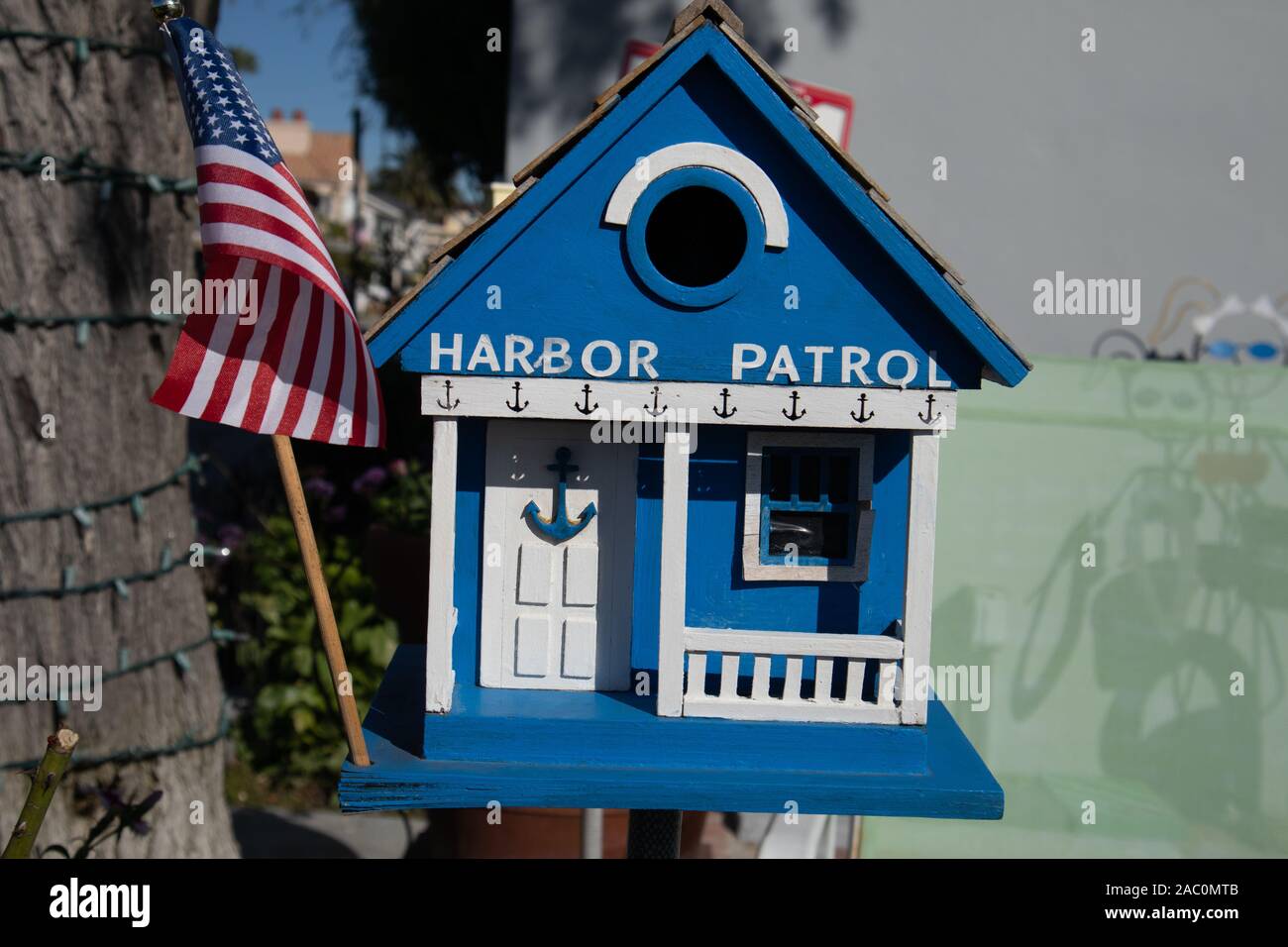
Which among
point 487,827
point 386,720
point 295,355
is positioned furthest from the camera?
point 487,827

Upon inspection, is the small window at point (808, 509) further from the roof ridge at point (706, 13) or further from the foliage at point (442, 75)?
the foliage at point (442, 75)

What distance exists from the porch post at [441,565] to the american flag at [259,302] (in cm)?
16

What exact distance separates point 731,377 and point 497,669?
0.94m

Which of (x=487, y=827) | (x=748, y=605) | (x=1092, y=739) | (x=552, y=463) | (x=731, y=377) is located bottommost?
(x=487, y=827)

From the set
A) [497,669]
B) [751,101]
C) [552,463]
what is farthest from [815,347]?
[497,669]

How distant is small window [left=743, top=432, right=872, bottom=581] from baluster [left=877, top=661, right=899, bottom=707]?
10.1 inches

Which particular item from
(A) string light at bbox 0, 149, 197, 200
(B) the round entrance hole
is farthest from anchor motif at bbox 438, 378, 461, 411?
(A) string light at bbox 0, 149, 197, 200

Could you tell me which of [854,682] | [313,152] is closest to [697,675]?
[854,682]

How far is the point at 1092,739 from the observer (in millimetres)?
5039

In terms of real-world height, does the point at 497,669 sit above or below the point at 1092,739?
above

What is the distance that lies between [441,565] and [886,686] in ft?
3.41

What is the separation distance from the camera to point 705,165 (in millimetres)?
2580
